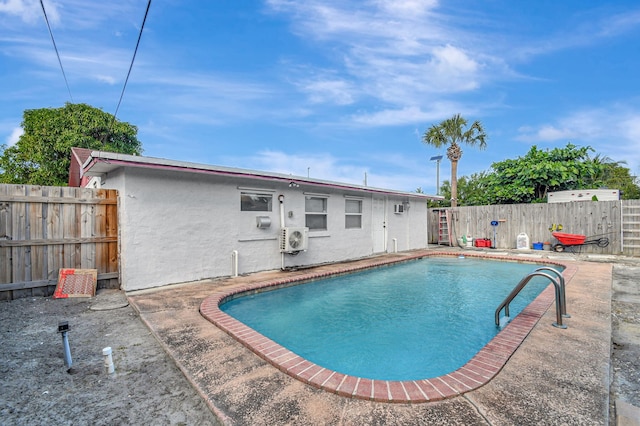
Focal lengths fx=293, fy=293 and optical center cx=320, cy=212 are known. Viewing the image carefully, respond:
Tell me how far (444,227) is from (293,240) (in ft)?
32.6

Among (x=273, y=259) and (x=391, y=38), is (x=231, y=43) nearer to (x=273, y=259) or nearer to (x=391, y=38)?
(x=391, y=38)

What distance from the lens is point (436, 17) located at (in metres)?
7.99

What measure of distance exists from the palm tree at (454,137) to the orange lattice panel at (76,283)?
1648 centimetres

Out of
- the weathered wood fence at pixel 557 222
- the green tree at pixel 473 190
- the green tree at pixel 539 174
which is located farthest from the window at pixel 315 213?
the green tree at pixel 473 190

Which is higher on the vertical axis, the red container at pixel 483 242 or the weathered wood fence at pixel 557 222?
the weathered wood fence at pixel 557 222

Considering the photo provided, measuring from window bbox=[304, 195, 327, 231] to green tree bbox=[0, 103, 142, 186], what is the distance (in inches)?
621

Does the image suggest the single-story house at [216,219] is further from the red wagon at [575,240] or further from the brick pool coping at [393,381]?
the red wagon at [575,240]

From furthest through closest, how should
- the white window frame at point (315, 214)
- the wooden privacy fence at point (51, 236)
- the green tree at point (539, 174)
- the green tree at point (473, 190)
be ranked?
the green tree at point (473, 190), the green tree at point (539, 174), the white window frame at point (315, 214), the wooden privacy fence at point (51, 236)

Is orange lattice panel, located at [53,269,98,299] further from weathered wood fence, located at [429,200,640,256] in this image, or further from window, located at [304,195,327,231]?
weathered wood fence, located at [429,200,640,256]

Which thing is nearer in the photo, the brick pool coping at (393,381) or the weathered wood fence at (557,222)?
the brick pool coping at (393,381)

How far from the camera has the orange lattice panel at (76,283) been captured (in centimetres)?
522

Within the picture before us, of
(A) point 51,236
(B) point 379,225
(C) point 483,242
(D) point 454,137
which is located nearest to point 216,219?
(A) point 51,236

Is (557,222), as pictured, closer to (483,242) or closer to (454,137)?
(483,242)

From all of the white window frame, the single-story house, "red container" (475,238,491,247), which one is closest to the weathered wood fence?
"red container" (475,238,491,247)
